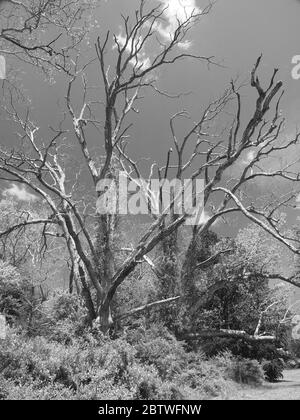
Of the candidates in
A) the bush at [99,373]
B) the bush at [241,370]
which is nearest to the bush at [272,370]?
the bush at [241,370]

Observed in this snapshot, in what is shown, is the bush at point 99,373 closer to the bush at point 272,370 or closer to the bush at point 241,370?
the bush at point 241,370

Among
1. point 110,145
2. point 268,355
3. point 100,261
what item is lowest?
point 268,355

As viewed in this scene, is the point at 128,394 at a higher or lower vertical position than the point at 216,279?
lower

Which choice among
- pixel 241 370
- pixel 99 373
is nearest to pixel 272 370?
pixel 241 370

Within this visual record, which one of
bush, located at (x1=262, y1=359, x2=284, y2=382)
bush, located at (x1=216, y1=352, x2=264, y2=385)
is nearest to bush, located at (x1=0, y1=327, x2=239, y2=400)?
bush, located at (x1=216, y1=352, x2=264, y2=385)

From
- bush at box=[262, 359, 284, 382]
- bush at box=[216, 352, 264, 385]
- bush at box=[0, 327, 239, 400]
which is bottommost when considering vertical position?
bush at box=[262, 359, 284, 382]

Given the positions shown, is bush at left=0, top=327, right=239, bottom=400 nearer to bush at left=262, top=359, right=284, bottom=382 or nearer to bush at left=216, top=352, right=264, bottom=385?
bush at left=216, top=352, right=264, bottom=385

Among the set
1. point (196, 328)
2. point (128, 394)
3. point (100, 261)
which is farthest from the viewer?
point (196, 328)

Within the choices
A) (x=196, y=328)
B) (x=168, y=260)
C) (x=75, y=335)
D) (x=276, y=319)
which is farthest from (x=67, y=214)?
(x=276, y=319)

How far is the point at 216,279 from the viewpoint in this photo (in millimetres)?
18281

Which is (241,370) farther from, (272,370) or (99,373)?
(99,373)

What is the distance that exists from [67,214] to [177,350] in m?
5.38

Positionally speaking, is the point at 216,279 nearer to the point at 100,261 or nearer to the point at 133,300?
the point at 133,300

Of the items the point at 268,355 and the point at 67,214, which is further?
the point at 268,355
